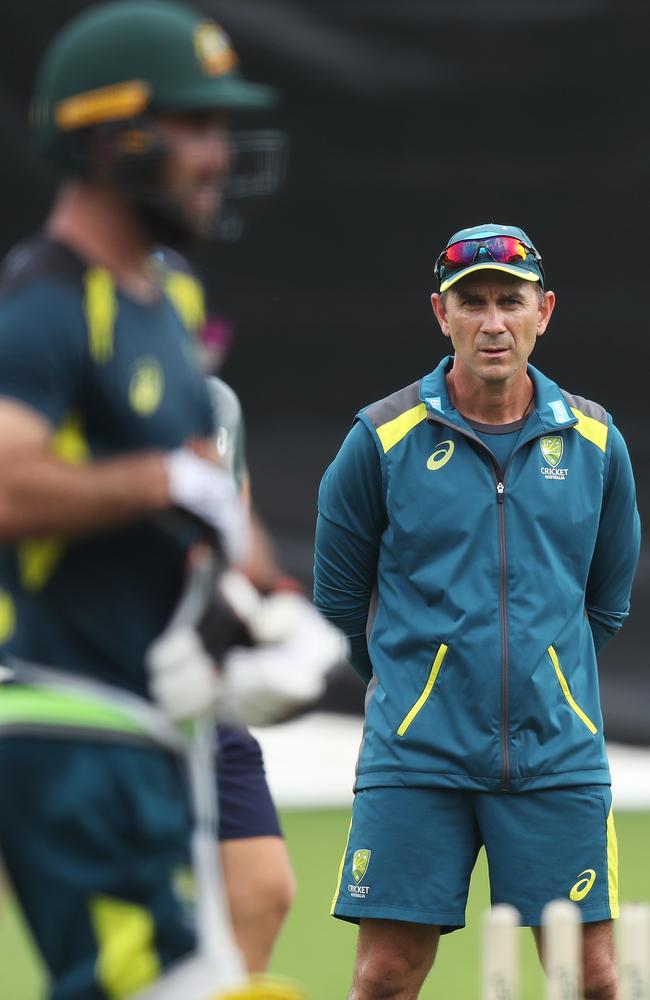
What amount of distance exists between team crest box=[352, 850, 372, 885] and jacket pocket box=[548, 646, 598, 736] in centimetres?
51

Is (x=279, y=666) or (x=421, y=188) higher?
(x=421, y=188)

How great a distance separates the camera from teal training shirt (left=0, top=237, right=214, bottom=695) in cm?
239

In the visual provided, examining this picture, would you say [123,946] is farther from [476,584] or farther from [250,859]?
[476,584]

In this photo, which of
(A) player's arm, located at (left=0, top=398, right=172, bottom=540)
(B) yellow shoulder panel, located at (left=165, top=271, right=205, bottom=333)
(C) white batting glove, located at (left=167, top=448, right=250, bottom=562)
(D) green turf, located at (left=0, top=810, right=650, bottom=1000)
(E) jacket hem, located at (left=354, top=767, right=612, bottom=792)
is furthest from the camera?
(D) green turf, located at (left=0, top=810, right=650, bottom=1000)

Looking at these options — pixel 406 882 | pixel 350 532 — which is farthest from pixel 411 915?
pixel 350 532

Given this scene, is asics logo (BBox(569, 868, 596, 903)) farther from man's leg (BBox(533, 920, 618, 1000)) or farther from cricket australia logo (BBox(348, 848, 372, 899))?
cricket australia logo (BBox(348, 848, 372, 899))

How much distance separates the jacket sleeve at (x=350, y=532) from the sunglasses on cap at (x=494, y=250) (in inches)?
16.5

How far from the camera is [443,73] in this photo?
6.81 meters

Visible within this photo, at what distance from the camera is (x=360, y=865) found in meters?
3.88

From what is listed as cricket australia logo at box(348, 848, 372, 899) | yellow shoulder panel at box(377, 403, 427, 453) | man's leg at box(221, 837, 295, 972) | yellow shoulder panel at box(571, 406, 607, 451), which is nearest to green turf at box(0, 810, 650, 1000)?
man's leg at box(221, 837, 295, 972)

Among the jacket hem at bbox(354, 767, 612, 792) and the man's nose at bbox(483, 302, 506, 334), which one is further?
the man's nose at bbox(483, 302, 506, 334)

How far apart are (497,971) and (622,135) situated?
178 inches

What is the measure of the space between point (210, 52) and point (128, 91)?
0.44 feet

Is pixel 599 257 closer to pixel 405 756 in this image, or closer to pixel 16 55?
pixel 16 55
